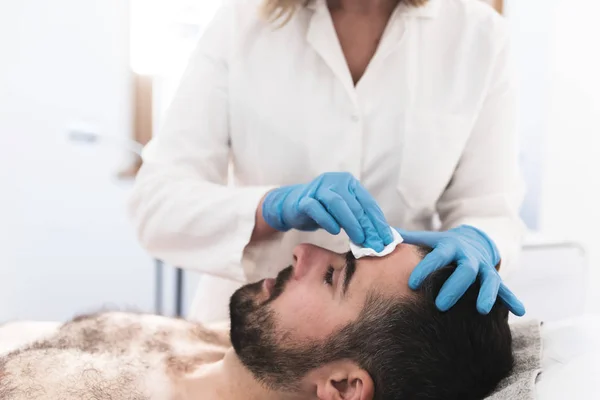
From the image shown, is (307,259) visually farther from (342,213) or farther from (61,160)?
(61,160)

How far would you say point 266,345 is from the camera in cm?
104

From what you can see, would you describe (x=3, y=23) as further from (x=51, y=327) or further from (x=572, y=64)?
(x=572, y=64)

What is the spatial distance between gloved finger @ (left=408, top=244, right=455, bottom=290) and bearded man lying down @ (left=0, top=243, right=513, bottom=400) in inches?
0.8

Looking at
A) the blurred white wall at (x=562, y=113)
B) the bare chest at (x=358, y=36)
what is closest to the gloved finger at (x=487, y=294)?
the bare chest at (x=358, y=36)

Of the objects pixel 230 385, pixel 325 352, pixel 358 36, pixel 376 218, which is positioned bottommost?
pixel 230 385

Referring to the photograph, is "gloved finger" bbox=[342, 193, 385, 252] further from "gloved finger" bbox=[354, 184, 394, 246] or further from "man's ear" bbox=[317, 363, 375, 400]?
"man's ear" bbox=[317, 363, 375, 400]

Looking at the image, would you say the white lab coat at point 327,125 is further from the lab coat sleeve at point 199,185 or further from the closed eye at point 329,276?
the closed eye at point 329,276

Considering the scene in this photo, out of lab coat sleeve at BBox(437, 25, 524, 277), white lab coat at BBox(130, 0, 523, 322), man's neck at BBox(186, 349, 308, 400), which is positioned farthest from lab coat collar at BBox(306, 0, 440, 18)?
man's neck at BBox(186, 349, 308, 400)

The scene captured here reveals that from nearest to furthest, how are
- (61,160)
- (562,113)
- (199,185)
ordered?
(199,185)
(61,160)
(562,113)

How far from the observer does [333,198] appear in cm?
99

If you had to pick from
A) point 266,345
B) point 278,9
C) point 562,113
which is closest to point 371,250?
point 266,345

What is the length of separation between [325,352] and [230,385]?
0.67 ft

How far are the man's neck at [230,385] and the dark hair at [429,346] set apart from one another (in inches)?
6.7

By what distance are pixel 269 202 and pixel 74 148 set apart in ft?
5.18
